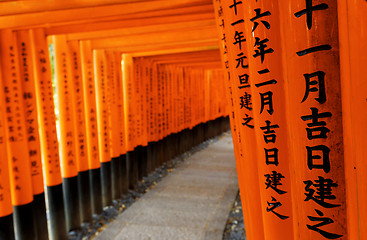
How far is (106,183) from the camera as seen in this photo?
682 centimetres

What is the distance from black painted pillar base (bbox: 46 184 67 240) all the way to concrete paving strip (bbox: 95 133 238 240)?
627mm

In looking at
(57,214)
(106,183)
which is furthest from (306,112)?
(106,183)

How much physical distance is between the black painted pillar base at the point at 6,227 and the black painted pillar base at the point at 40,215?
48cm

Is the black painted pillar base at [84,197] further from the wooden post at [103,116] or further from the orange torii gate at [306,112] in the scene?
the orange torii gate at [306,112]

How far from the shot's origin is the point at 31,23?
3.88 metres

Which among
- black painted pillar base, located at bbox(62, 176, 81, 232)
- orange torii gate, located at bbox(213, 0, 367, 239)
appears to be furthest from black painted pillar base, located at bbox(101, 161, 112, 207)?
orange torii gate, located at bbox(213, 0, 367, 239)

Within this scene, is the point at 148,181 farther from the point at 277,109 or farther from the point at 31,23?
the point at 277,109

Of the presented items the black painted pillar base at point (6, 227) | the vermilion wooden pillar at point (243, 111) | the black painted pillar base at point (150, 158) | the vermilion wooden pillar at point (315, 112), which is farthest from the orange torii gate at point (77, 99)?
the vermilion wooden pillar at point (315, 112)

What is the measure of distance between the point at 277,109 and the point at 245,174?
494 mm

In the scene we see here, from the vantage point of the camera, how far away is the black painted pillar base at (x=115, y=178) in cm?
711

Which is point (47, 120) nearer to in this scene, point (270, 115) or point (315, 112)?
point (270, 115)

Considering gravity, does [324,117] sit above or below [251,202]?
above

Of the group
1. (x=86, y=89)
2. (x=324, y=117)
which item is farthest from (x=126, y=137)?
(x=324, y=117)

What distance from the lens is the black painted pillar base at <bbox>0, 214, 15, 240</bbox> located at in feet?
13.2
